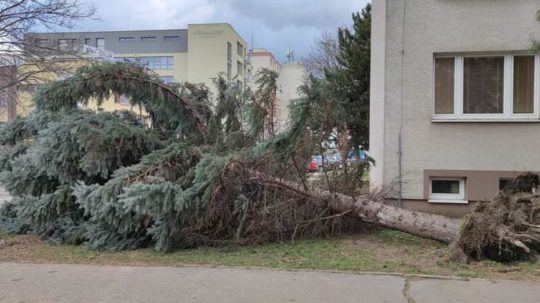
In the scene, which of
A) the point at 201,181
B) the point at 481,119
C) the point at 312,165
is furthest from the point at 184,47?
the point at 201,181

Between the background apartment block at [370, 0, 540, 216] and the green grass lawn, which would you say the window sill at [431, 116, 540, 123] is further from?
the green grass lawn

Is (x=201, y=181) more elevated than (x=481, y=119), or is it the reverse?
(x=481, y=119)

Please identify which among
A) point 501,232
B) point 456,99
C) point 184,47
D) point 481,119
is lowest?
point 501,232

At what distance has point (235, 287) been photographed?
611 centimetres

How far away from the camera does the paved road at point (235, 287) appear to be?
5703 millimetres

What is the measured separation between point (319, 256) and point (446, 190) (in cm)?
429

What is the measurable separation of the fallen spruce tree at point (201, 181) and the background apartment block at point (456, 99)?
149cm

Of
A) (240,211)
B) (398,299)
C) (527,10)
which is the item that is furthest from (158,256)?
(527,10)

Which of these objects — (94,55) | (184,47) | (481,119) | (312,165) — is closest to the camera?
(312,165)

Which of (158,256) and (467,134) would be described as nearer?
(158,256)

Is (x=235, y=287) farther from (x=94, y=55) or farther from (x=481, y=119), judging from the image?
(x=94, y=55)

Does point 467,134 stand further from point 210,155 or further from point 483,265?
point 210,155

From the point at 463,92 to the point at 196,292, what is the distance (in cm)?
712

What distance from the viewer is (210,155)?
8.20 m
